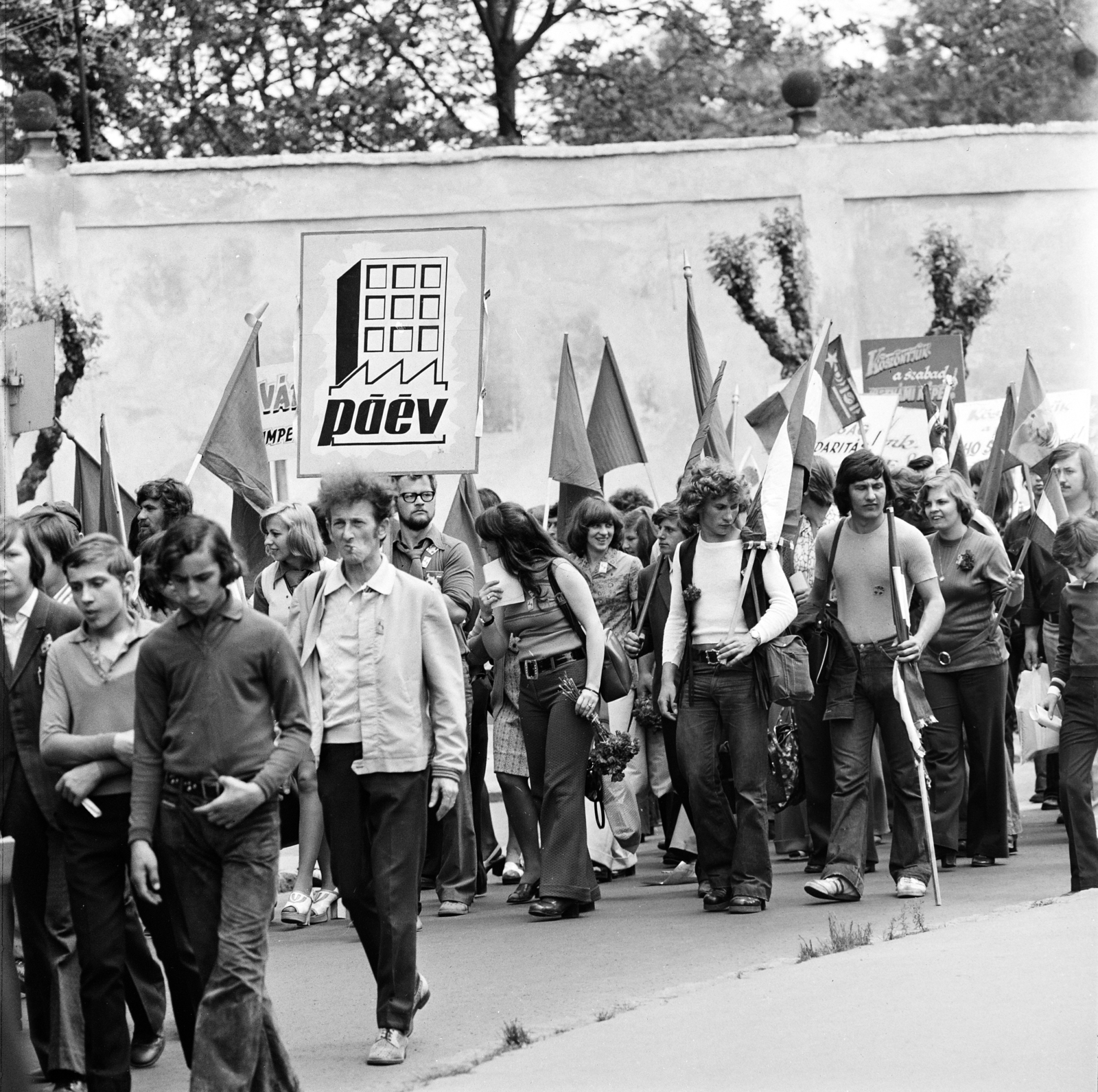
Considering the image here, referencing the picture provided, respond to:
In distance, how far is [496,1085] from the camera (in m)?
5.53

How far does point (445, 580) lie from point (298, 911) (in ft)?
5.69

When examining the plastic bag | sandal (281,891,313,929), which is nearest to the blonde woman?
sandal (281,891,313,929)

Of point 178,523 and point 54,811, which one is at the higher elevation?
point 178,523

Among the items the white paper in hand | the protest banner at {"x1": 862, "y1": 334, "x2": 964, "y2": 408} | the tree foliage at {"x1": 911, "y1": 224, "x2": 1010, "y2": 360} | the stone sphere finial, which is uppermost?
Result: the stone sphere finial

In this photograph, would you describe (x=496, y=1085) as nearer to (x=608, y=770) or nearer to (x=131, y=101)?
(x=608, y=770)

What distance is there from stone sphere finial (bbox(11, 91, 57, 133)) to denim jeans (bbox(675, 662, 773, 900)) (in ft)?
56.8

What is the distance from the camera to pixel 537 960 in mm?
7660

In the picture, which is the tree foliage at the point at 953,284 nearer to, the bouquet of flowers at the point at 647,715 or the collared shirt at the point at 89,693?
A: the bouquet of flowers at the point at 647,715

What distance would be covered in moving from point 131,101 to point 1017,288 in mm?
15058

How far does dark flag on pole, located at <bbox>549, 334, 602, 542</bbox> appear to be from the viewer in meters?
11.2

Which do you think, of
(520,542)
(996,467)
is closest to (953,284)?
(996,467)

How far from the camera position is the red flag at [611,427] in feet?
41.0

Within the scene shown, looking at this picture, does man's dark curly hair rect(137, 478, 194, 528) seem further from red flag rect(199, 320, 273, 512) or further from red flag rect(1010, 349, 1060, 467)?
red flag rect(1010, 349, 1060, 467)

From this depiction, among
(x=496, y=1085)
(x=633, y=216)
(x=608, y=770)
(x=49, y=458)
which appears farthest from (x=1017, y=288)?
(x=496, y=1085)
